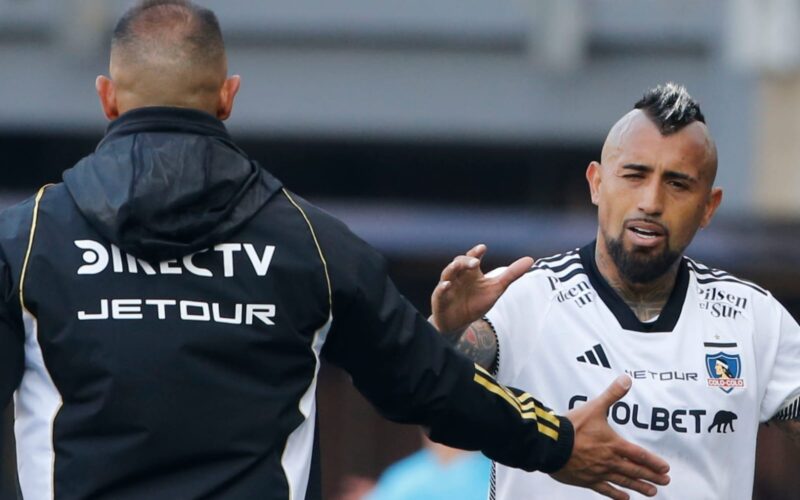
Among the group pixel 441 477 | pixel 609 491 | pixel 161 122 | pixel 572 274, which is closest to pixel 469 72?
pixel 441 477

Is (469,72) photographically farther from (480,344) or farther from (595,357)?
(480,344)

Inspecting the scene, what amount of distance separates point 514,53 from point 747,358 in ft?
32.9

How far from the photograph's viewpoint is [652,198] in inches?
187

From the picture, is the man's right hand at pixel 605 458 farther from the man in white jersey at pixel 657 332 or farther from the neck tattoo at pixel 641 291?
the neck tattoo at pixel 641 291

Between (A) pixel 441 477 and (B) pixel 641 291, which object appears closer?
(B) pixel 641 291

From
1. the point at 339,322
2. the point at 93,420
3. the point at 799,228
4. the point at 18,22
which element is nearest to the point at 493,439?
the point at 339,322

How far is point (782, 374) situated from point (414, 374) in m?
1.38

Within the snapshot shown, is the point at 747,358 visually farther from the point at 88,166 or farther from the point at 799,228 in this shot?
the point at 799,228

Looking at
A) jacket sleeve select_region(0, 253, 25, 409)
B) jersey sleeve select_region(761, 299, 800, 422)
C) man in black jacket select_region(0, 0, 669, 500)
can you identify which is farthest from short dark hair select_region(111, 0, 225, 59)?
jersey sleeve select_region(761, 299, 800, 422)

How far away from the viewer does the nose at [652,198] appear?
4.74 meters

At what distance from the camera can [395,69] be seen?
1466 cm

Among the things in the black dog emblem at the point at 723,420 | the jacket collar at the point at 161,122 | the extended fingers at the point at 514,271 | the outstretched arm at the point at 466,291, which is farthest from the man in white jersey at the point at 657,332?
the jacket collar at the point at 161,122

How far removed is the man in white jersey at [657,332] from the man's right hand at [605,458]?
0.33 m

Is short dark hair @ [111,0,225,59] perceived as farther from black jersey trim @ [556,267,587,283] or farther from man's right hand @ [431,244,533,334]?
black jersey trim @ [556,267,587,283]
